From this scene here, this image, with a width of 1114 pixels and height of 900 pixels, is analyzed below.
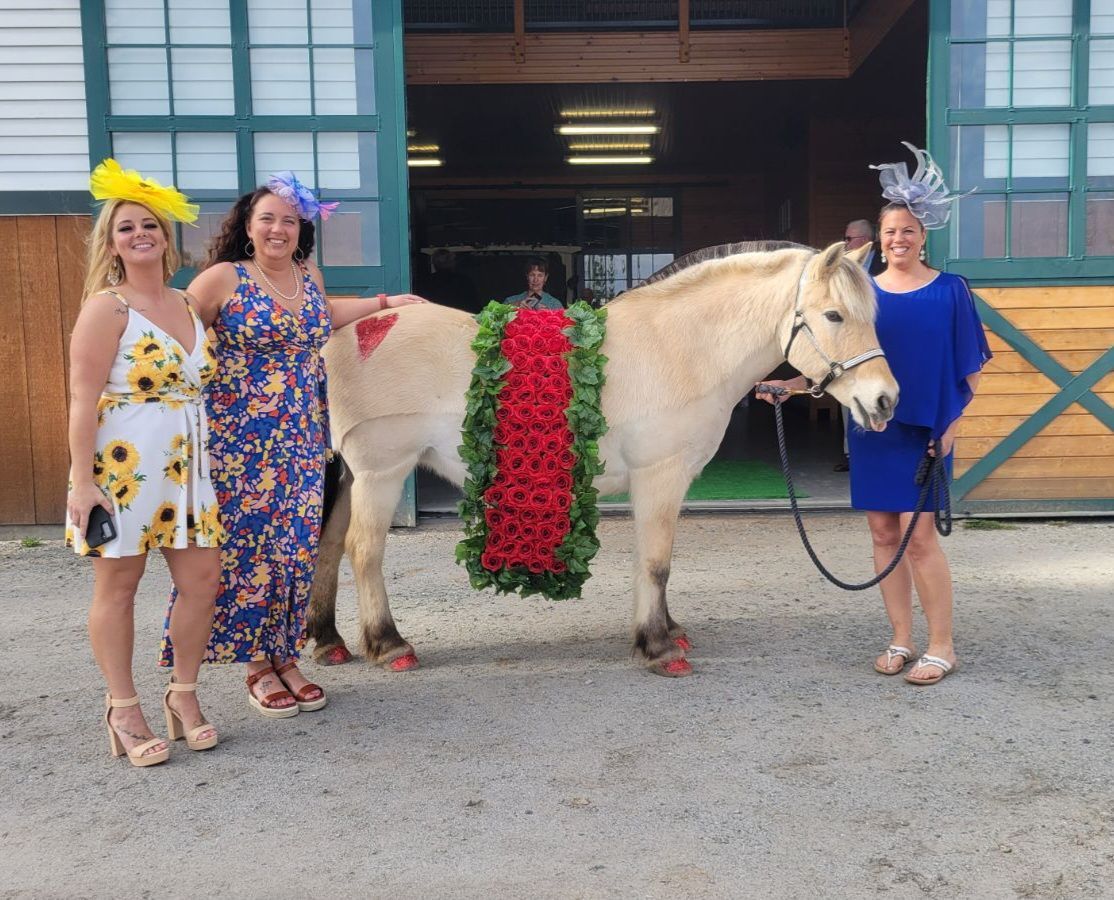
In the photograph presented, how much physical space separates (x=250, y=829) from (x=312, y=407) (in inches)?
55.6

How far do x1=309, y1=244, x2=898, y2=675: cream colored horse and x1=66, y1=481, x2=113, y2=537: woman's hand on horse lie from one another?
112 cm

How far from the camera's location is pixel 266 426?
321 centimetres

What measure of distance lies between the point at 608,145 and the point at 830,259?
11.2 metres

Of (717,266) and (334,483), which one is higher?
(717,266)

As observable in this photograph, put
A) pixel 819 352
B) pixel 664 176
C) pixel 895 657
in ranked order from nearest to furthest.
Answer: pixel 819 352
pixel 895 657
pixel 664 176

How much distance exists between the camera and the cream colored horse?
3711mm

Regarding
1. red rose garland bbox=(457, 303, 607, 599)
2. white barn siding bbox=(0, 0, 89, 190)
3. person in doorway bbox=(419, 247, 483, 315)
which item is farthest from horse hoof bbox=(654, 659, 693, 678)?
person in doorway bbox=(419, 247, 483, 315)

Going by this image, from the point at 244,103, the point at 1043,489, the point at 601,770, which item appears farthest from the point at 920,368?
the point at 244,103

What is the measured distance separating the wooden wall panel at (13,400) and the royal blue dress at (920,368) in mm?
5414

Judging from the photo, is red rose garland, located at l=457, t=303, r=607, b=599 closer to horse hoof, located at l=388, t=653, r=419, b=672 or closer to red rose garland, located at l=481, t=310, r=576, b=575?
red rose garland, located at l=481, t=310, r=576, b=575

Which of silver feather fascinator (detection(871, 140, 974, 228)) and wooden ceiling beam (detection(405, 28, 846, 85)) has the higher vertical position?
wooden ceiling beam (detection(405, 28, 846, 85))

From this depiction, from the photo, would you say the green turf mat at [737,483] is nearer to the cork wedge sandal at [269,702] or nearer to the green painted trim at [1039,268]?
the green painted trim at [1039,268]

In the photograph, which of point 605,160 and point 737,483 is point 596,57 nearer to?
point 737,483

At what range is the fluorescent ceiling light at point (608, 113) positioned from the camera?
12.0 meters
